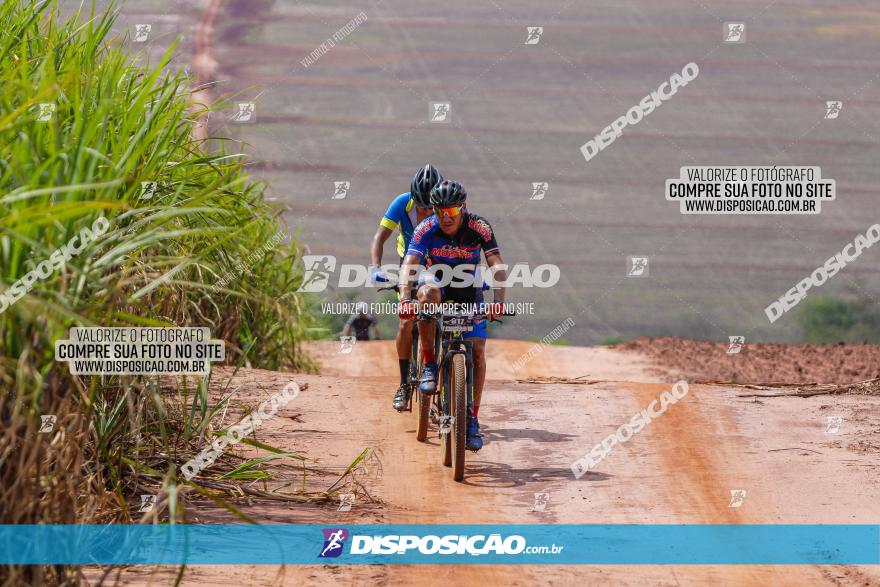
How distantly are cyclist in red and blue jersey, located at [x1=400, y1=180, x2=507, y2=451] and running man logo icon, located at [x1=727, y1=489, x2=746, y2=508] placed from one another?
5.78 feet

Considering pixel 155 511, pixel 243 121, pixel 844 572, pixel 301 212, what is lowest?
pixel 844 572

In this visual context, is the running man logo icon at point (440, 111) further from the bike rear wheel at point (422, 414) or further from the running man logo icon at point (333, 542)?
the running man logo icon at point (333, 542)

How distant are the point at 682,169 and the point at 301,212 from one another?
17.3ft

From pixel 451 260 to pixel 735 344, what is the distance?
314 inches

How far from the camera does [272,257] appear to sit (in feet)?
38.0

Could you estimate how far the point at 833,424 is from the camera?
357 inches

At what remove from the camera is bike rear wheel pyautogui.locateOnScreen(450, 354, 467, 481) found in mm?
7207

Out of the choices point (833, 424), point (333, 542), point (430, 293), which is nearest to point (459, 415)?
point (430, 293)

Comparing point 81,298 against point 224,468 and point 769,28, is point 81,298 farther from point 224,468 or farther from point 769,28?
point 769,28

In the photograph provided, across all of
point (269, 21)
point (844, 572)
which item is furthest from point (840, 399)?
point (269, 21)

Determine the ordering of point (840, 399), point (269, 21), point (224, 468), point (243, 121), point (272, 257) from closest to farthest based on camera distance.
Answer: point (224, 468)
point (840, 399)
point (272, 257)
point (243, 121)
point (269, 21)

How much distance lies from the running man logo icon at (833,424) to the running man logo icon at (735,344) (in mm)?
5203

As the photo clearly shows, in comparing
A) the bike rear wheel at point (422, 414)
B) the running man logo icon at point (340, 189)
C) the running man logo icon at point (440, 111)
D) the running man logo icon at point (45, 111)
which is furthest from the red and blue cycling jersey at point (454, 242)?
the running man logo icon at point (440, 111)

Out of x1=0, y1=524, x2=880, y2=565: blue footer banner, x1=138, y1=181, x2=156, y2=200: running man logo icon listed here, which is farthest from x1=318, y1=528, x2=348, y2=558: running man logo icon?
x1=138, y1=181, x2=156, y2=200: running man logo icon
